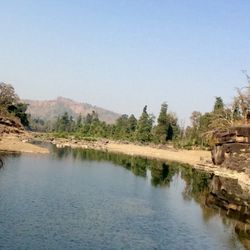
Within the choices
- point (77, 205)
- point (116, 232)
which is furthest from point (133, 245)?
point (77, 205)

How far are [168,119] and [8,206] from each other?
12130cm

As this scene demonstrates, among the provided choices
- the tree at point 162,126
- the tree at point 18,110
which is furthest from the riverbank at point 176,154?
the tree at point 162,126

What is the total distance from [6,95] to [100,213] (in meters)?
119

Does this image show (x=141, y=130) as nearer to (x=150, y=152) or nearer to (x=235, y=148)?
(x=150, y=152)

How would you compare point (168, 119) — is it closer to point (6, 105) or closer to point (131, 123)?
point (131, 123)

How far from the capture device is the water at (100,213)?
99.6 ft

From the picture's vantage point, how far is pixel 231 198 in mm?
53750

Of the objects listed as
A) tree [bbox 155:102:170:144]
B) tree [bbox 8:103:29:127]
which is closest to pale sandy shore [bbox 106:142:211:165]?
tree [bbox 155:102:170:144]

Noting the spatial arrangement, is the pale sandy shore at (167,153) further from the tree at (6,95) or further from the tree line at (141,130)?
the tree at (6,95)

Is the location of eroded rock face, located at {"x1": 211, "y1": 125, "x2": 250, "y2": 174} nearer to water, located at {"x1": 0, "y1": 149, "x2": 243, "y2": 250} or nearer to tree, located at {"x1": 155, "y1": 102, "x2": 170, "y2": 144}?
water, located at {"x1": 0, "y1": 149, "x2": 243, "y2": 250}

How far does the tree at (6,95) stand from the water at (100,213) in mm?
85122

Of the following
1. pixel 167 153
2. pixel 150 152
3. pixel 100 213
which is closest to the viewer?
pixel 100 213

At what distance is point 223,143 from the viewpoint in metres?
73.4

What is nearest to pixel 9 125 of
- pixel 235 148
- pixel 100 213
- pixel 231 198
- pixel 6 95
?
A: pixel 6 95
